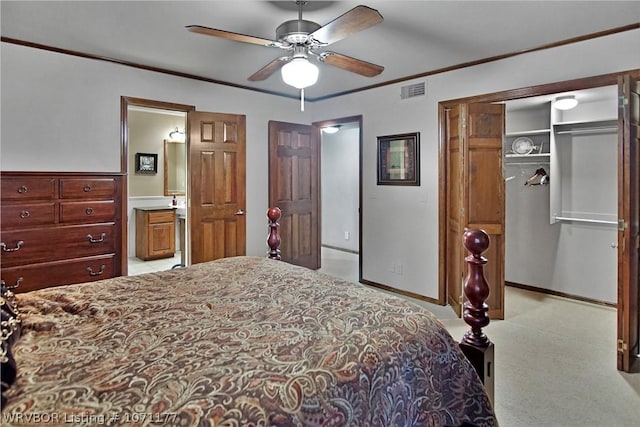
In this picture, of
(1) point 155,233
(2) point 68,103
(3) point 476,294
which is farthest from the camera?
(1) point 155,233

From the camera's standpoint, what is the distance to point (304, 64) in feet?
8.01

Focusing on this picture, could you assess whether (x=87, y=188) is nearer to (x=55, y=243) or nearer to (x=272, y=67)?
(x=55, y=243)

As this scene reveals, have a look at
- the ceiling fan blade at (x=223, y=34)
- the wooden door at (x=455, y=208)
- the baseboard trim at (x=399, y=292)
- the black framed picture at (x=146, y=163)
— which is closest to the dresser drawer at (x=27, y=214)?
the ceiling fan blade at (x=223, y=34)

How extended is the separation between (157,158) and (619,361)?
6.65 metres

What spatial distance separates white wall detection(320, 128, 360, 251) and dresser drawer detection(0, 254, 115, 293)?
410 cm

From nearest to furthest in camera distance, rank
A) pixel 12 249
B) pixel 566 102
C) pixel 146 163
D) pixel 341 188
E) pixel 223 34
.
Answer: pixel 223 34 → pixel 12 249 → pixel 566 102 → pixel 146 163 → pixel 341 188

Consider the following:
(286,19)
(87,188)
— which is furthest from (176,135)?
(286,19)

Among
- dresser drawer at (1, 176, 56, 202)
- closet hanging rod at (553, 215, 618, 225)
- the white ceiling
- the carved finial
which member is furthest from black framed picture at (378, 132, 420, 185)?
dresser drawer at (1, 176, 56, 202)

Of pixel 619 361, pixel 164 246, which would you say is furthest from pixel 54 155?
pixel 619 361

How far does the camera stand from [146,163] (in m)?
6.59

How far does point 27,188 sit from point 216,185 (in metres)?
1.83

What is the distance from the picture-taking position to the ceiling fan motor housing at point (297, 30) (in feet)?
7.89

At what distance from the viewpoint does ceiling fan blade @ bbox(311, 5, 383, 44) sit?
6.44ft

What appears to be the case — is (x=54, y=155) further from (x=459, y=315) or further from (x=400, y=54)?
(x=459, y=315)
